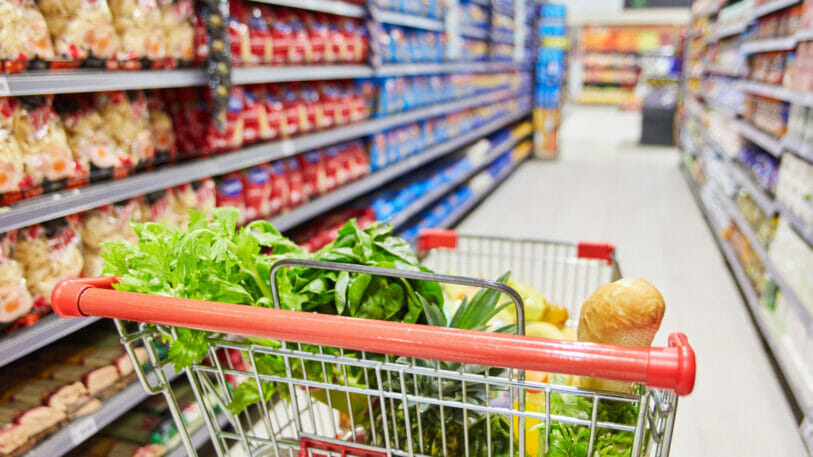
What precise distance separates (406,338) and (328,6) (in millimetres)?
2374

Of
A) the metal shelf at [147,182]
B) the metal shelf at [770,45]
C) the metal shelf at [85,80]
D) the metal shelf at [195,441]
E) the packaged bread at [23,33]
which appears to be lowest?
the metal shelf at [195,441]

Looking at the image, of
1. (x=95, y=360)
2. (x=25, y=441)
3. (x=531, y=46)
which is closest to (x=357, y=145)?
(x=95, y=360)

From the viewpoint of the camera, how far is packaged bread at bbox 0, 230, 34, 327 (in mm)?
1389

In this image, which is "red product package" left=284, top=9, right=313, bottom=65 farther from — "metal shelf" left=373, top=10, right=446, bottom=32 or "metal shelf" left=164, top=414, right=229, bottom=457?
"metal shelf" left=164, top=414, right=229, bottom=457

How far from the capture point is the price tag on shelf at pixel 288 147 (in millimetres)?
2506

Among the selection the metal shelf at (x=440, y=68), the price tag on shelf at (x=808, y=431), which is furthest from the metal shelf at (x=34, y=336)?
the price tag on shelf at (x=808, y=431)

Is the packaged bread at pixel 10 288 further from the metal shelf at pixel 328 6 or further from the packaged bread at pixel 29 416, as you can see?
the metal shelf at pixel 328 6

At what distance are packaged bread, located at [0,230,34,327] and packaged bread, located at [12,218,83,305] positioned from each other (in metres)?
0.04

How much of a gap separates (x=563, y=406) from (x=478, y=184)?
4.65m

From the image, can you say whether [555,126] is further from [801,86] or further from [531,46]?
[801,86]

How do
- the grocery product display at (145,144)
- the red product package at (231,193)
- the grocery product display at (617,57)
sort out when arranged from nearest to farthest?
1. the grocery product display at (145,144)
2. the red product package at (231,193)
3. the grocery product display at (617,57)

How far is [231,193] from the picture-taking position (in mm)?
2271

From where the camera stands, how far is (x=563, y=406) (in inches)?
42.3

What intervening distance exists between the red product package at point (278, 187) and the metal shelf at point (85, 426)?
1.05 meters
